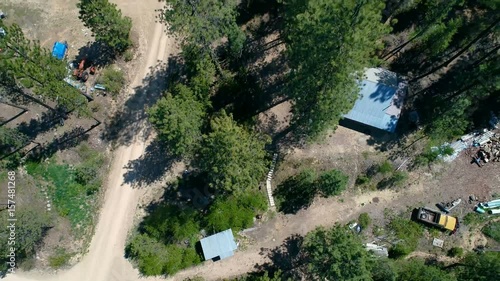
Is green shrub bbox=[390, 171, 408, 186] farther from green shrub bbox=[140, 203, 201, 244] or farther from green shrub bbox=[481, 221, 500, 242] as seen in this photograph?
green shrub bbox=[140, 203, 201, 244]


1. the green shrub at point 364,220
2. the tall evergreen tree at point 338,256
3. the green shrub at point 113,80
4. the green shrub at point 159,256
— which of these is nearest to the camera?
the tall evergreen tree at point 338,256

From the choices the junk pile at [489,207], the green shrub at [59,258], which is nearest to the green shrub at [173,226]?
the green shrub at [59,258]

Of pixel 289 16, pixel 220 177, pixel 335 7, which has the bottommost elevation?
pixel 220 177

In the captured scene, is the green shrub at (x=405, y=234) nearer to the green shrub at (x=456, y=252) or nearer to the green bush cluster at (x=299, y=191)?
the green shrub at (x=456, y=252)

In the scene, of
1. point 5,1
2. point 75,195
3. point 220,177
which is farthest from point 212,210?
point 5,1

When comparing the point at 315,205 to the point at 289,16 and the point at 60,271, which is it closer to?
the point at 289,16

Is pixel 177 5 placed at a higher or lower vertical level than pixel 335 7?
higher

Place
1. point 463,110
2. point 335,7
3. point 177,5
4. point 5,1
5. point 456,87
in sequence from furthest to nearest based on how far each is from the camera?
point 5,1, point 456,87, point 463,110, point 177,5, point 335,7
